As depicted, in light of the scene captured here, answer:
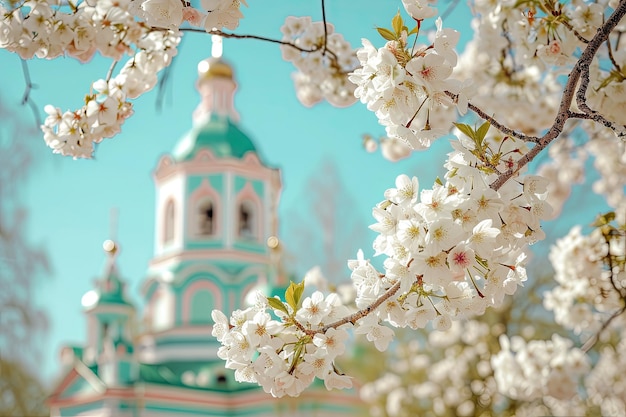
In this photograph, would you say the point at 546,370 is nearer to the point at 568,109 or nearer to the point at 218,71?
the point at 568,109

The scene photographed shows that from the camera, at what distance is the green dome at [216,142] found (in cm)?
1462

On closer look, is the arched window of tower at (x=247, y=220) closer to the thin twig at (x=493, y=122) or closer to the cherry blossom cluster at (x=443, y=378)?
the cherry blossom cluster at (x=443, y=378)

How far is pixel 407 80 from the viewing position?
1526 mm

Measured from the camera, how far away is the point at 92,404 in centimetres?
1206

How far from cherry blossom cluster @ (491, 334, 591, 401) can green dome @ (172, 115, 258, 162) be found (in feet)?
34.6

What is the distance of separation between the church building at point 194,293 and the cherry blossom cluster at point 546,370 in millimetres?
7601

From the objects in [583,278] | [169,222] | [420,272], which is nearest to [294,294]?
[420,272]

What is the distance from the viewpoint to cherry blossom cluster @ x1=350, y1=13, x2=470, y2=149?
1.52 meters

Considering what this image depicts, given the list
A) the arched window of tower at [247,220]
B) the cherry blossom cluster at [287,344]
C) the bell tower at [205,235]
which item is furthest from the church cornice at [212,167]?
the cherry blossom cluster at [287,344]

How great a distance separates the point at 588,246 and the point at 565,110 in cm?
200

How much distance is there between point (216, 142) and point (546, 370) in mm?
11188

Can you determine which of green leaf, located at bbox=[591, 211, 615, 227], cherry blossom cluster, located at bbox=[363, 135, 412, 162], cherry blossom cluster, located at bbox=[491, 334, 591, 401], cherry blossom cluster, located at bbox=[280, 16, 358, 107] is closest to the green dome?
cherry blossom cluster, located at bbox=[363, 135, 412, 162]

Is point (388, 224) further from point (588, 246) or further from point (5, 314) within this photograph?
point (5, 314)

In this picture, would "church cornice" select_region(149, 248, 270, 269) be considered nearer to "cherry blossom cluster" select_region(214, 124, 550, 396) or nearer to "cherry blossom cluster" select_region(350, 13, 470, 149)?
"cherry blossom cluster" select_region(214, 124, 550, 396)
